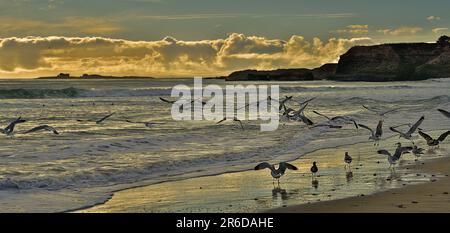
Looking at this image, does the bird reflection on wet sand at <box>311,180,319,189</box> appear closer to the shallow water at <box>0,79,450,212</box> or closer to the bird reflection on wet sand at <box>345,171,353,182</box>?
the shallow water at <box>0,79,450,212</box>

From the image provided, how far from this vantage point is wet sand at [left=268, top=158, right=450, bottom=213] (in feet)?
27.5

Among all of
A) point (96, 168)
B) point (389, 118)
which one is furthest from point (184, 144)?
point (389, 118)

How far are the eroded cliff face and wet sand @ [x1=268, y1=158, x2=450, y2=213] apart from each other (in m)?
124

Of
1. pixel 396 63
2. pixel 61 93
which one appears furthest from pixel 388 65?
pixel 61 93

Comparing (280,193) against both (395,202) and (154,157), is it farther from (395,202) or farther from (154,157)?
(154,157)

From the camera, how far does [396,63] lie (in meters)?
143

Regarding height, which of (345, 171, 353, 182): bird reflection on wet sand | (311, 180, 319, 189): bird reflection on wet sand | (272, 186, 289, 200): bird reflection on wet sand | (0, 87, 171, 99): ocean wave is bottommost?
(272, 186, 289, 200): bird reflection on wet sand

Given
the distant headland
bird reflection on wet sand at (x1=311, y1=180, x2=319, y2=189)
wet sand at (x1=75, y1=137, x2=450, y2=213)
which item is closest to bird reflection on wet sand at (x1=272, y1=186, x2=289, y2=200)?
wet sand at (x1=75, y1=137, x2=450, y2=213)

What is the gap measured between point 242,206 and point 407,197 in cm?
228

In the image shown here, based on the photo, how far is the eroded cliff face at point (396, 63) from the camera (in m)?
133

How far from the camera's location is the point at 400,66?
Answer: 140500mm

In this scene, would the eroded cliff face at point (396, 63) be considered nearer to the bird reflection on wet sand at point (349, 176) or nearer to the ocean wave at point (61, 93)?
the ocean wave at point (61, 93)

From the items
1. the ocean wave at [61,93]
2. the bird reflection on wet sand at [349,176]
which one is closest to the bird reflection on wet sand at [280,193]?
the bird reflection on wet sand at [349,176]

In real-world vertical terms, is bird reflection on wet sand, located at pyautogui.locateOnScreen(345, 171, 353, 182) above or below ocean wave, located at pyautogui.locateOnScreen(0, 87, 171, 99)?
below
